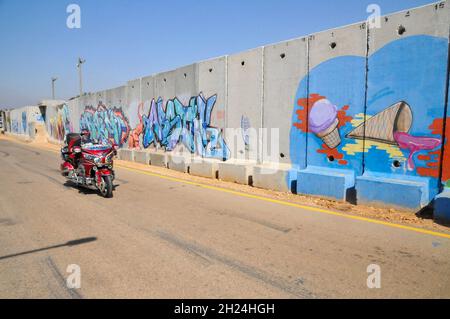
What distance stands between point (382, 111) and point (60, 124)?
3366cm

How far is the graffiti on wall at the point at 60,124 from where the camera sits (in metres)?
31.4

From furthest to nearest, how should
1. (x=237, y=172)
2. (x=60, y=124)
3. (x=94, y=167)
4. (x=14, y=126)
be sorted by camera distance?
(x=14, y=126) < (x=60, y=124) < (x=237, y=172) < (x=94, y=167)

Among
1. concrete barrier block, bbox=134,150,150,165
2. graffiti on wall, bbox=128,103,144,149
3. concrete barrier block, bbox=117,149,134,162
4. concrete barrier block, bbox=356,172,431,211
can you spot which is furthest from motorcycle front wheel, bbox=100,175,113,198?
graffiti on wall, bbox=128,103,144,149

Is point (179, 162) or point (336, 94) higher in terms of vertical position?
point (336, 94)

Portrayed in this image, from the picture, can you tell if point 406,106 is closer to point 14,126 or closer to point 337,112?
point 337,112

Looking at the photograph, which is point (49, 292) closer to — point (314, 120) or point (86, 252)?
point (86, 252)

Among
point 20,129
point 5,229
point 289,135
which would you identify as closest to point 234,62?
point 289,135

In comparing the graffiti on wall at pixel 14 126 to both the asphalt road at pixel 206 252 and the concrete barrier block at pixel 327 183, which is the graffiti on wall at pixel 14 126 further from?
the concrete barrier block at pixel 327 183

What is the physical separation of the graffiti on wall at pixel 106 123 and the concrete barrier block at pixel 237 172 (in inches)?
417

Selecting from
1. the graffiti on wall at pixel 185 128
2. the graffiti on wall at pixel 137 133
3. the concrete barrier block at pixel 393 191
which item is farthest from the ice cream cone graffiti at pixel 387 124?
the graffiti on wall at pixel 137 133

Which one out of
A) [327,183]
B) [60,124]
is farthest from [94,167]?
[60,124]

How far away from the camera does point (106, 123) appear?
2258 cm

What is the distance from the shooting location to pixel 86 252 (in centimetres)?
450

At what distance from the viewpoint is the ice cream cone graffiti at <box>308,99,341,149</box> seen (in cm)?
813
